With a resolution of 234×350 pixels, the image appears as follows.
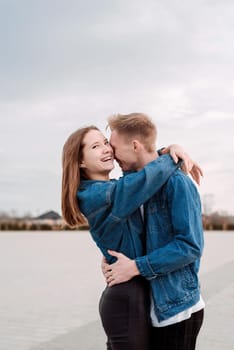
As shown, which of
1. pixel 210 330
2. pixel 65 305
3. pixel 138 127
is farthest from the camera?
pixel 65 305

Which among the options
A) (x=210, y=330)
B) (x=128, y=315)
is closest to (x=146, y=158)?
(x=128, y=315)

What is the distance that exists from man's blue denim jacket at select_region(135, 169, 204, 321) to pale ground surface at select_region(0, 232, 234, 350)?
3189 millimetres

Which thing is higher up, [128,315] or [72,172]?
[72,172]

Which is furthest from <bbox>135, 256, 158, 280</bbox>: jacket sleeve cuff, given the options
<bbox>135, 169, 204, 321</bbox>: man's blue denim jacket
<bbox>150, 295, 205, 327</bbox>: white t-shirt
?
<bbox>150, 295, 205, 327</bbox>: white t-shirt

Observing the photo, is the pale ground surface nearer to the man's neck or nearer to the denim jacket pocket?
the denim jacket pocket

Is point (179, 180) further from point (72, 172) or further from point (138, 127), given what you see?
point (72, 172)

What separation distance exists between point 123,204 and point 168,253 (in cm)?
28

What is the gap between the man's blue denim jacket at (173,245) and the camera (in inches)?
104

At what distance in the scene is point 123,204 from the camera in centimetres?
265

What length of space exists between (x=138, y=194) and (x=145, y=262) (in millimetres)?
289

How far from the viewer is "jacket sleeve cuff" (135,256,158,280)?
104 inches

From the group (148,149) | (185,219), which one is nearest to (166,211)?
(185,219)

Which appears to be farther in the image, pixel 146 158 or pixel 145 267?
pixel 146 158

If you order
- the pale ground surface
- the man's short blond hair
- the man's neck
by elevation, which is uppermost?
the man's short blond hair
